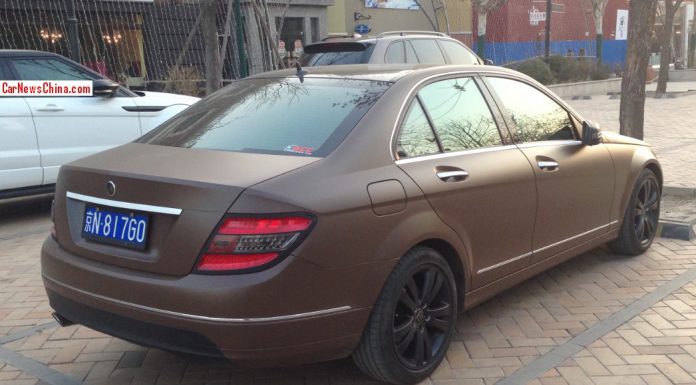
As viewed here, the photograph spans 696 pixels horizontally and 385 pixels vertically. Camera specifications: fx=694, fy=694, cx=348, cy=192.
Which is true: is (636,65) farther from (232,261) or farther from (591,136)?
(232,261)

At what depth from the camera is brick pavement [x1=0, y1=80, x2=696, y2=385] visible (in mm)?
3547

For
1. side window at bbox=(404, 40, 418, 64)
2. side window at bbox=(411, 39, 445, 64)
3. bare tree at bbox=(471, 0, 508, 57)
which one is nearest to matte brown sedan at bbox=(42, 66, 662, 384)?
side window at bbox=(404, 40, 418, 64)

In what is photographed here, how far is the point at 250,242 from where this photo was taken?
280 cm

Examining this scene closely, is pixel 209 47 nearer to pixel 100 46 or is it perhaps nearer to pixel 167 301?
pixel 100 46

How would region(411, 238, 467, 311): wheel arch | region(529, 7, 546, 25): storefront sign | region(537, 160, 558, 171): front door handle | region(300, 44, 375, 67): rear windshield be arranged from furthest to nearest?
region(529, 7, 546, 25): storefront sign, region(300, 44, 375, 67): rear windshield, region(537, 160, 558, 171): front door handle, region(411, 238, 467, 311): wheel arch

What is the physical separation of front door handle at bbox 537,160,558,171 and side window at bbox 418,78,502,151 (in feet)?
1.09

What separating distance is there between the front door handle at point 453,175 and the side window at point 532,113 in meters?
0.75

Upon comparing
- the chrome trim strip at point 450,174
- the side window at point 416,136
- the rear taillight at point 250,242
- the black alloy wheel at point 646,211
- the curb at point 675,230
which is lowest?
the curb at point 675,230

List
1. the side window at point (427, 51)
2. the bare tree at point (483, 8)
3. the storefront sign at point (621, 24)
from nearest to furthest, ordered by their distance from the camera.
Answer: the side window at point (427, 51), the bare tree at point (483, 8), the storefront sign at point (621, 24)

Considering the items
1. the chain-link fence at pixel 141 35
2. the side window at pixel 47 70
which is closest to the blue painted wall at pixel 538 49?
the chain-link fence at pixel 141 35

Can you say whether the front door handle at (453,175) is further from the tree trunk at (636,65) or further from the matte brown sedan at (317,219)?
the tree trunk at (636,65)

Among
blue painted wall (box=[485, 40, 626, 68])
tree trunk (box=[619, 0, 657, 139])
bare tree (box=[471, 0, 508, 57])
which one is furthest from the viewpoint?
blue painted wall (box=[485, 40, 626, 68])

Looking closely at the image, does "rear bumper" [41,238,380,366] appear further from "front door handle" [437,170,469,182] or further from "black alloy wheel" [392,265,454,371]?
"front door handle" [437,170,469,182]

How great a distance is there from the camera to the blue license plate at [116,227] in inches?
118
